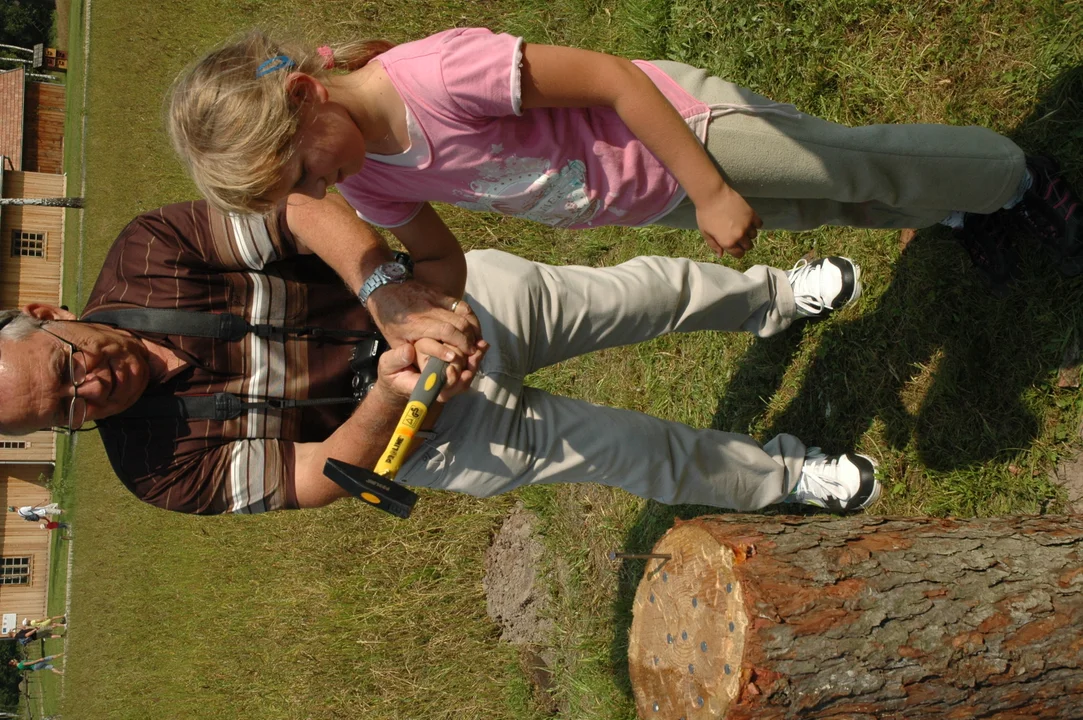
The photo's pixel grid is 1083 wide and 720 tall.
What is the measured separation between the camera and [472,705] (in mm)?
4383

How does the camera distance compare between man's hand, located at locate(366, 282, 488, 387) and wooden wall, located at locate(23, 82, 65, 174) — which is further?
wooden wall, located at locate(23, 82, 65, 174)

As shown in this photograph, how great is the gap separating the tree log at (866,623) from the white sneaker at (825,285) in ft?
3.70

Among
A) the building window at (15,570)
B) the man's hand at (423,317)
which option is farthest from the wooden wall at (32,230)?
the man's hand at (423,317)

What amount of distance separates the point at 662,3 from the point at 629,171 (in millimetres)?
2582

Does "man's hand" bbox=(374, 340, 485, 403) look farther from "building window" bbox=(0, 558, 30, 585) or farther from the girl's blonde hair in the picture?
"building window" bbox=(0, 558, 30, 585)

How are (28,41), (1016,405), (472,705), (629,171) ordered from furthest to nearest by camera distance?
(28,41) < (472,705) < (1016,405) < (629,171)

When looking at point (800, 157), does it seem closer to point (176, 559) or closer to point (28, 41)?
point (176, 559)

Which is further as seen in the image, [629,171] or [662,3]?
[662,3]

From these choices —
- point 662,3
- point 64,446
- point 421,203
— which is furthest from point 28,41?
point 421,203

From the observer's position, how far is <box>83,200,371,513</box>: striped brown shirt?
2.22 metres

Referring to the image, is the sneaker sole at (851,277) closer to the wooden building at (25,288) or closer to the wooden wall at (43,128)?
the wooden building at (25,288)

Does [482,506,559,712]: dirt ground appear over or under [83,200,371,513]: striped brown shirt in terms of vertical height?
under

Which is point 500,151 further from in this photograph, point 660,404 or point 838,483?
point 660,404

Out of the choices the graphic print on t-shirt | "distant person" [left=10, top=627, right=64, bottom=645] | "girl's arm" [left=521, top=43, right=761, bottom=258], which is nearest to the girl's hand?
"girl's arm" [left=521, top=43, right=761, bottom=258]
